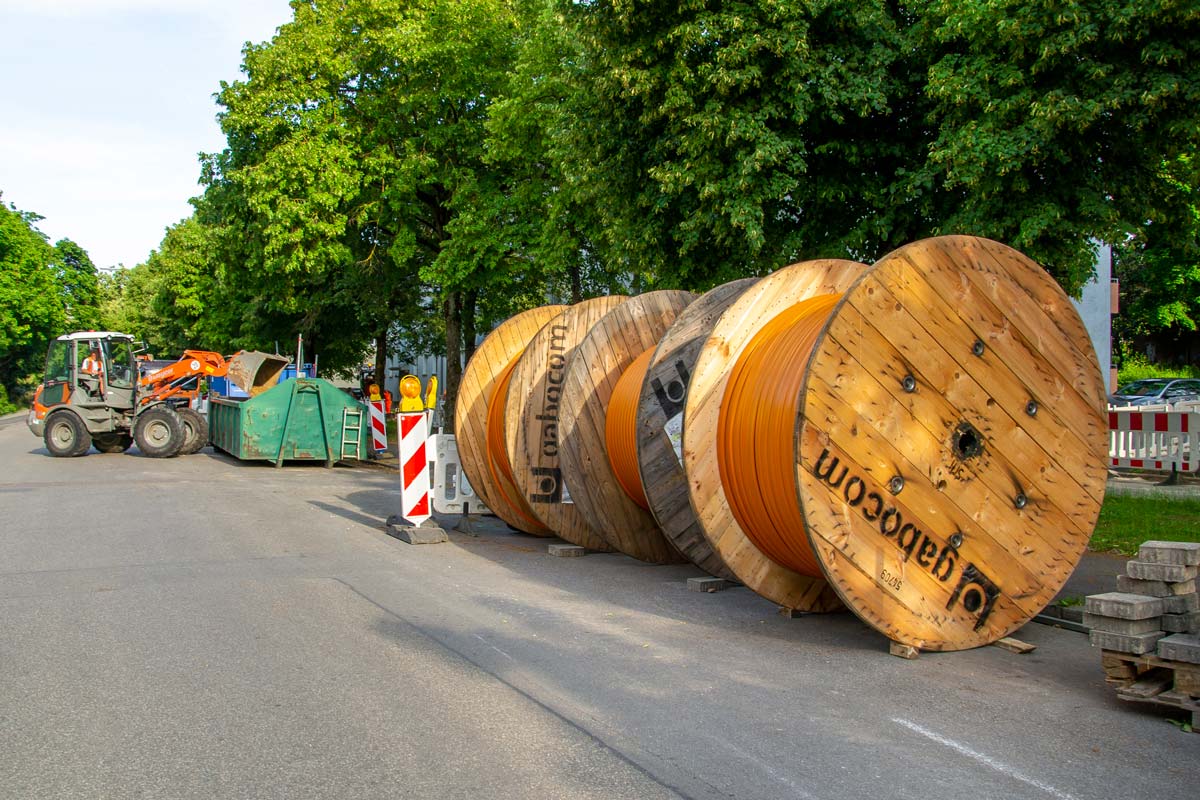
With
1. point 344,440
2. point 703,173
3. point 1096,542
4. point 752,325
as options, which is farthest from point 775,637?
point 344,440

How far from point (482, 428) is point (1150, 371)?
4015 cm

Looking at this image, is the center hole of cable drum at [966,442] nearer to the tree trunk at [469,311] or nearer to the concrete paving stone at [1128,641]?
the concrete paving stone at [1128,641]

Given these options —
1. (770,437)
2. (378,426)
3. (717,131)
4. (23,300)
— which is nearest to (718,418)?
(770,437)

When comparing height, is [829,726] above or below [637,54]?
below

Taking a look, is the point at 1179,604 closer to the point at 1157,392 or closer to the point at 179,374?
the point at 179,374

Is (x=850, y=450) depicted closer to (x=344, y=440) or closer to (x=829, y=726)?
(x=829, y=726)

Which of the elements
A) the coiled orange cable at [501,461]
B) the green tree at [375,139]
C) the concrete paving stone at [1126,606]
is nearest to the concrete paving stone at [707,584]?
the coiled orange cable at [501,461]

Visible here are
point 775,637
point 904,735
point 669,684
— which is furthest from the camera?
point 775,637

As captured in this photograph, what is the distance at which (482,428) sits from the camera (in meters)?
11.3

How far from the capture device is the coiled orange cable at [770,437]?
20.2 feet

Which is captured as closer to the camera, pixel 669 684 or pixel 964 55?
pixel 669 684

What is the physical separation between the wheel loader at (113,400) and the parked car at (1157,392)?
1079 inches

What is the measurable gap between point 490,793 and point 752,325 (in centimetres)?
432

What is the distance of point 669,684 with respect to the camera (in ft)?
18.1
